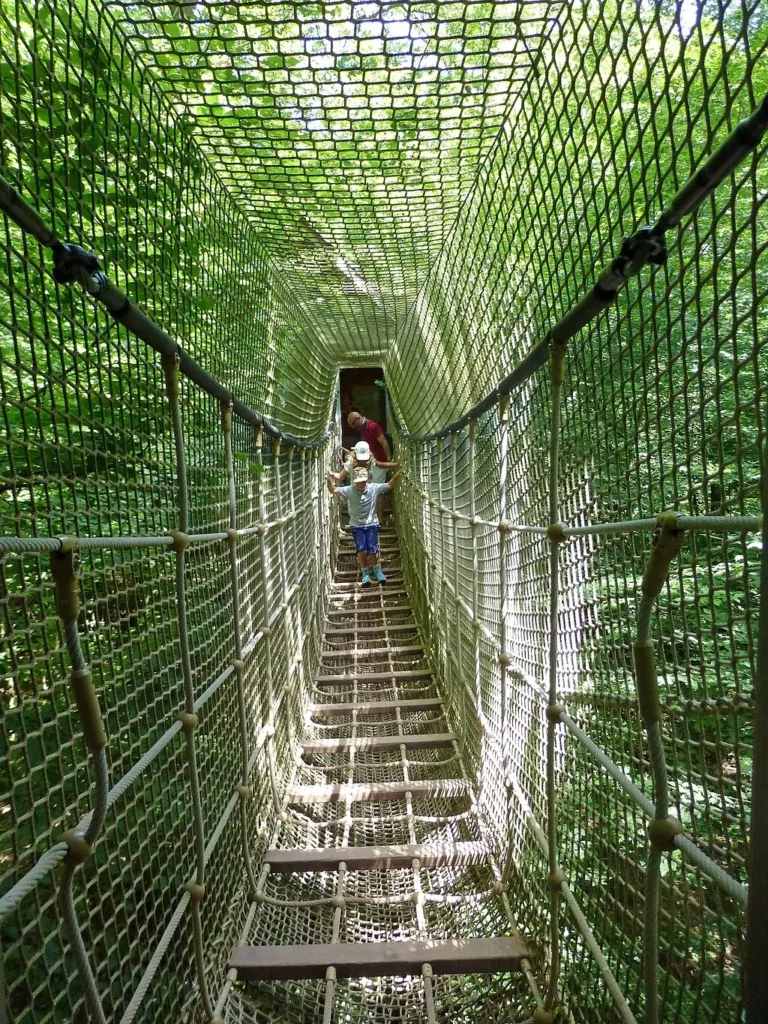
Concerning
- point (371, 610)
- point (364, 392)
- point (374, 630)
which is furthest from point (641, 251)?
point (364, 392)

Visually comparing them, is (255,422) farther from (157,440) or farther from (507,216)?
(507,216)

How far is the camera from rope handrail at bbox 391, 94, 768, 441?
63cm

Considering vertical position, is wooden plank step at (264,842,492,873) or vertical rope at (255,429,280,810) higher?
vertical rope at (255,429,280,810)

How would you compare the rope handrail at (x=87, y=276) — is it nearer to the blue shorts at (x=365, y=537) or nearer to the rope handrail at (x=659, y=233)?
the rope handrail at (x=659, y=233)

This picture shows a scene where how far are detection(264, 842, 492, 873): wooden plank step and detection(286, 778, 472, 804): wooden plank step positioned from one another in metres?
0.34

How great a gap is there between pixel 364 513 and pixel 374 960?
3511 mm

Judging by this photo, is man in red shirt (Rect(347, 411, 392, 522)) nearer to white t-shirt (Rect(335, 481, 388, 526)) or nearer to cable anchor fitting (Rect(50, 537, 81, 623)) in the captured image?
white t-shirt (Rect(335, 481, 388, 526))

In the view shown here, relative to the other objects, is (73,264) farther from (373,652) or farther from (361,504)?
(361,504)

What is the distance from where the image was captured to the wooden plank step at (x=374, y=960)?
1386mm

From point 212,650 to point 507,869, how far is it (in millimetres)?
896

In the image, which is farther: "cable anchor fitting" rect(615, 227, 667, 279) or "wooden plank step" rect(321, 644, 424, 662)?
"wooden plank step" rect(321, 644, 424, 662)

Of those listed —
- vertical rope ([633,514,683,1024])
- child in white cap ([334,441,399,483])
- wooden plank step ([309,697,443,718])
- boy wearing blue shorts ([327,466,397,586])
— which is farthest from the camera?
child in white cap ([334,441,399,483])

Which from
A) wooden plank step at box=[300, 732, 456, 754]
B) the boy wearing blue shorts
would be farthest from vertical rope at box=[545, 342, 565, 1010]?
the boy wearing blue shorts

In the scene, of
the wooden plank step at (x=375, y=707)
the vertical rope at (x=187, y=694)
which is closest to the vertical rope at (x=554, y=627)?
the vertical rope at (x=187, y=694)
